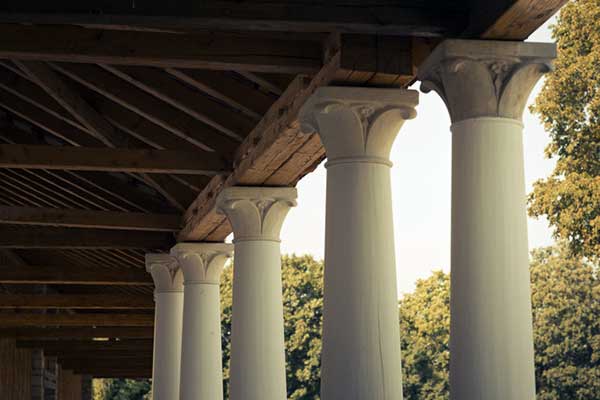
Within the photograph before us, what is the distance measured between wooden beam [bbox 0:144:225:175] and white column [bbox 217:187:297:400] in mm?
530

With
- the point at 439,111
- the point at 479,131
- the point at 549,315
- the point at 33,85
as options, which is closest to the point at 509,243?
the point at 479,131

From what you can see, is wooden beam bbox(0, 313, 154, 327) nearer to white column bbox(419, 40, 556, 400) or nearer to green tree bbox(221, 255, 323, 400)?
white column bbox(419, 40, 556, 400)

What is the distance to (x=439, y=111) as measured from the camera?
310 ft

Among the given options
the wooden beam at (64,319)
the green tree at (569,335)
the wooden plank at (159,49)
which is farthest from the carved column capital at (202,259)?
the green tree at (569,335)

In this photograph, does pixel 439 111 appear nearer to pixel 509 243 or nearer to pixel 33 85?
pixel 33 85

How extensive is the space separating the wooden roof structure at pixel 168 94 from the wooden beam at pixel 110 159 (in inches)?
0.7

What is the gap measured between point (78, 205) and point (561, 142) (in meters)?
12.3

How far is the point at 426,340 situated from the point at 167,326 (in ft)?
137

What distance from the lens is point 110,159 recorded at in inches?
615

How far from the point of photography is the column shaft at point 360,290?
32.4 ft

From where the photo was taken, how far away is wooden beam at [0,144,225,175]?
50.8 ft

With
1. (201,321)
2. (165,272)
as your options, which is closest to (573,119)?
(165,272)

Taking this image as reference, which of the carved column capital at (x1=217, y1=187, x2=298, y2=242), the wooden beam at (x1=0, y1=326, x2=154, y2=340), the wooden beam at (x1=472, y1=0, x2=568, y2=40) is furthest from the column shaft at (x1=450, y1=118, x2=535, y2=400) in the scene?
the wooden beam at (x1=0, y1=326, x2=154, y2=340)

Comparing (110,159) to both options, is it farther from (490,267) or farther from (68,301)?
(68,301)
